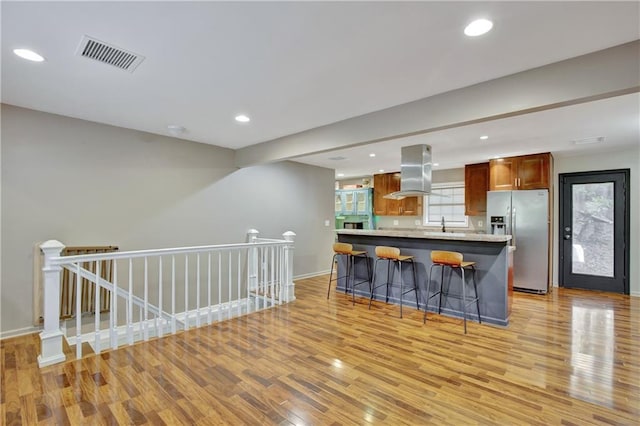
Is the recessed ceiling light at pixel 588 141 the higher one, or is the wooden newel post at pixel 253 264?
the recessed ceiling light at pixel 588 141

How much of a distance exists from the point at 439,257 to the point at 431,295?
2.46ft

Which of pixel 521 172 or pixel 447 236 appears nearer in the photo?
pixel 447 236

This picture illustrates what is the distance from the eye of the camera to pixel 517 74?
2.43 meters

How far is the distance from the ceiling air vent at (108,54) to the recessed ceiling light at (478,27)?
7.53ft

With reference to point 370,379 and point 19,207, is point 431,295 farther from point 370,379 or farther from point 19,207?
point 19,207

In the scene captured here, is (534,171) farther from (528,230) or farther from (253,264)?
(253,264)

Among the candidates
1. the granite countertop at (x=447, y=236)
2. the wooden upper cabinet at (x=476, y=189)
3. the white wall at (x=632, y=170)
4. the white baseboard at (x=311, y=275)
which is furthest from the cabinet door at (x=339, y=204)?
the white wall at (x=632, y=170)

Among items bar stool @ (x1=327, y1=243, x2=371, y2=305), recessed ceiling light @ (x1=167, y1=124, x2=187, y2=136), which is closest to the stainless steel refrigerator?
bar stool @ (x1=327, y1=243, x2=371, y2=305)

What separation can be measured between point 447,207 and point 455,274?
135 inches

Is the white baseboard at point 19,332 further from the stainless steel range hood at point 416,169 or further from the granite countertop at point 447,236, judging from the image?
the stainless steel range hood at point 416,169

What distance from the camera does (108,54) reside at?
86.0 inches

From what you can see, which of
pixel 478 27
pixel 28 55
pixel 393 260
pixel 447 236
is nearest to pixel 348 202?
pixel 393 260

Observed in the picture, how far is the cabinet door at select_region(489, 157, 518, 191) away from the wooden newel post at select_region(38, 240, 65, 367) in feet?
21.4

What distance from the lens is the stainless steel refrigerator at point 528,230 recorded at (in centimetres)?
513
